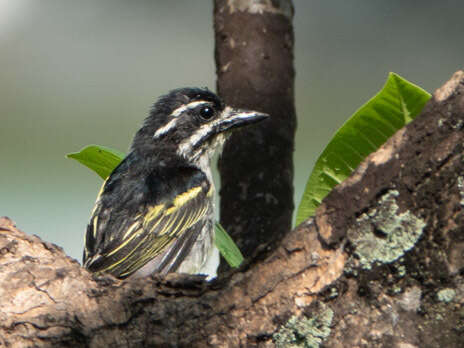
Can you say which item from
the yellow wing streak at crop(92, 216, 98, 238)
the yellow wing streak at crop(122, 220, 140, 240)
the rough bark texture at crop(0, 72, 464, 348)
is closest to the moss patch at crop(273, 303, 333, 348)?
the rough bark texture at crop(0, 72, 464, 348)

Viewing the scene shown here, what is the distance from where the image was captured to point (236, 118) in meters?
4.42

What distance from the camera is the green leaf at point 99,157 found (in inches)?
152

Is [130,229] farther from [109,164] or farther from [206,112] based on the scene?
[206,112]

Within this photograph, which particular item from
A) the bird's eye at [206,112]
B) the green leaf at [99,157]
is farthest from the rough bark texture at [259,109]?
the green leaf at [99,157]

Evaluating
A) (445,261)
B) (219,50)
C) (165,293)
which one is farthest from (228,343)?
(219,50)

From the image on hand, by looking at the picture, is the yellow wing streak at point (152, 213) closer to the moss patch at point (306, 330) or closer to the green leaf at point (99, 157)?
the green leaf at point (99, 157)

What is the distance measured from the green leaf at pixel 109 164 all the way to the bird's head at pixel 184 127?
647 mm

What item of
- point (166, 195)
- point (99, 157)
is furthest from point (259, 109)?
point (99, 157)

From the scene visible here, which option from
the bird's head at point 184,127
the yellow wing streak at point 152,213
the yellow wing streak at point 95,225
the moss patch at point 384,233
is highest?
the bird's head at point 184,127

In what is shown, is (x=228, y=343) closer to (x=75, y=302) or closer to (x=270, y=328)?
(x=270, y=328)

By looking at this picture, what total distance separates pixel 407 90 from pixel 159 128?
7.63 feet

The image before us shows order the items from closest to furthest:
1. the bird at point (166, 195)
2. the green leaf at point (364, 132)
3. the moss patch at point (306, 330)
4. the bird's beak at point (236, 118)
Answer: the moss patch at point (306, 330) → the green leaf at point (364, 132) → the bird at point (166, 195) → the bird's beak at point (236, 118)

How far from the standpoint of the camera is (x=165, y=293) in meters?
2.30

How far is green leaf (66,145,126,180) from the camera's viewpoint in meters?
3.85
